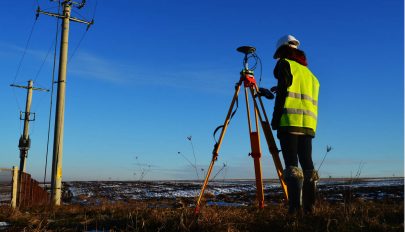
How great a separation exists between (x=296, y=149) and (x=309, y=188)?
46 cm

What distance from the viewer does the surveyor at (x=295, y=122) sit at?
381 centimetres

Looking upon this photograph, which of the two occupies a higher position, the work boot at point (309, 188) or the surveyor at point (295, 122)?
the surveyor at point (295, 122)

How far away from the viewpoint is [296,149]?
3918 millimetres

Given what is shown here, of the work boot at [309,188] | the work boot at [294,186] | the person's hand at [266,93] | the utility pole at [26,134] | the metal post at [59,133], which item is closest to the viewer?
the work boot at [294,186]

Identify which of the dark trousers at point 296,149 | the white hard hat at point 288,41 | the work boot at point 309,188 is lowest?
the work boot at point 309,188

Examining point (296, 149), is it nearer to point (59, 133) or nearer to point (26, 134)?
point (59, 133)

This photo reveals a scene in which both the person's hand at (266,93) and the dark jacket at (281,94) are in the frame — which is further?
the person's hand at (266,93)

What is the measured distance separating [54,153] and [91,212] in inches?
276

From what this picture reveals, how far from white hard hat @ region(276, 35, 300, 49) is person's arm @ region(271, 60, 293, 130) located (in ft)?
1.22

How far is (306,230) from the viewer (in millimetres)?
2955

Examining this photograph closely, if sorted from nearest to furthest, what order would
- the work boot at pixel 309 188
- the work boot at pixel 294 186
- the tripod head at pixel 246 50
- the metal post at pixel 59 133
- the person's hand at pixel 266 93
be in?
the work boot at pixel 294 186
the work boot at pixel 309 188
the person's hand at pixel 266 93
the tripod head at pixel 246 50
the metal post at pixel 59 133

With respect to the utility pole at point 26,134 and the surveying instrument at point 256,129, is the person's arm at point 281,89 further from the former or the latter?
the utility pole at point 26,134

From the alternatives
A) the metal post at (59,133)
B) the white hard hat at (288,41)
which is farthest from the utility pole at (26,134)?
the white hard hat at (288,41)

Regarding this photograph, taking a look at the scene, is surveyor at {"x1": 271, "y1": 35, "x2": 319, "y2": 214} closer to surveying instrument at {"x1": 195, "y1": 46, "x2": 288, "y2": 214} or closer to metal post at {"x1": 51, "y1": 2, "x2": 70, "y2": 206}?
surveying instrument at {"x1": 195, "y1": 46, "x2": 288, "y2": 214}
